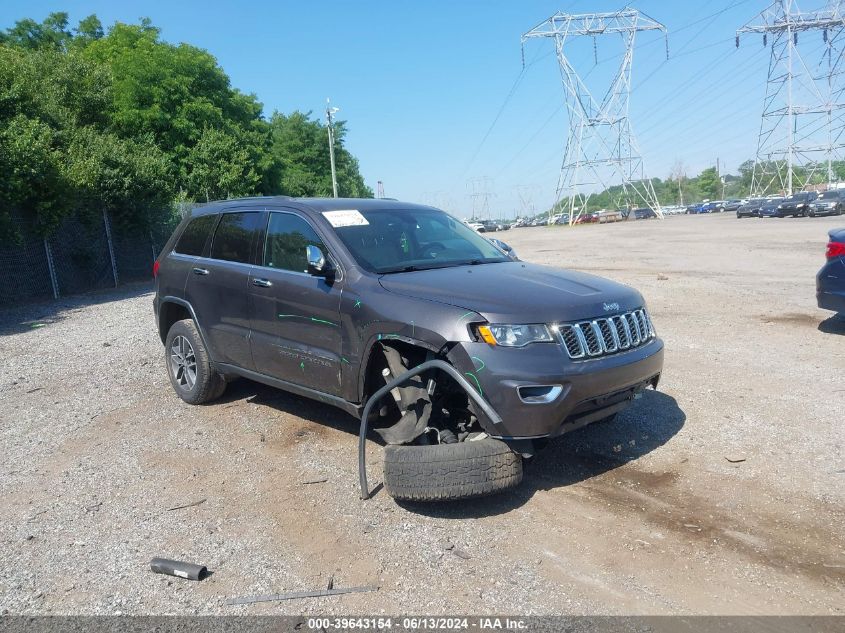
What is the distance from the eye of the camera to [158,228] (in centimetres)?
2053

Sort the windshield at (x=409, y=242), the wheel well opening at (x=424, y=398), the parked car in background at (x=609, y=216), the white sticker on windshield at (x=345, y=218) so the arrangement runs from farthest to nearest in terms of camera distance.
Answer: the parked car in background at (x=609, y=216) → the white sticker on windshield at (x=345, y=218) → the windshield at (x=409, y=242) → the wheel well opening at (x=424, y=398)

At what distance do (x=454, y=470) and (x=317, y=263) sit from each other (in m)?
1.68

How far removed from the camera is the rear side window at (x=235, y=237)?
17.6ft

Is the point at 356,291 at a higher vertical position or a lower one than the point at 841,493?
higher

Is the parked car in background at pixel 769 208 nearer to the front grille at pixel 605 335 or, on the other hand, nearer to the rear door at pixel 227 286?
the front grille at pixel 605 335

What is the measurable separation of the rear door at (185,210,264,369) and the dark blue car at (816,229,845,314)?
6.56 meters

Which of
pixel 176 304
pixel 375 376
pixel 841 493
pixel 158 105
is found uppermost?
pixel 158 105

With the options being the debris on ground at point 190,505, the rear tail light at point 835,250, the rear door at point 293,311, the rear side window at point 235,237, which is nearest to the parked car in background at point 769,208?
the rear tail light at point 835,250

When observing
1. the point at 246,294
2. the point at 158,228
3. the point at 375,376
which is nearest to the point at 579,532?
the point at 375,376

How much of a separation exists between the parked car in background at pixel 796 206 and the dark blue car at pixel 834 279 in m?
43.6

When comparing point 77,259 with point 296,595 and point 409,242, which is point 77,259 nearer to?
point 409,242

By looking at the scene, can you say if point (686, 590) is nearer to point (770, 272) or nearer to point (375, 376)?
point (375, 376)

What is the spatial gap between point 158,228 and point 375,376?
18.3 meters

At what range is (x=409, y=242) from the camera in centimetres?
498
